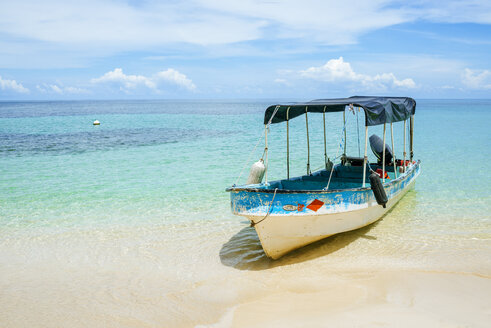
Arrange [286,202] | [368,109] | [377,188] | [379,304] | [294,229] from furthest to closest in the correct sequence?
1. [377,188]
2. [368,109]
3. [294,229]
4. [286,202]
5. [379,304]

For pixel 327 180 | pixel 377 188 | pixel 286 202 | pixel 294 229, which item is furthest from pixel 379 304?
pixel 327 180

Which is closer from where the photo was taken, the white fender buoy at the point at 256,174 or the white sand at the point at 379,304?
the white sand at the point at 379,304

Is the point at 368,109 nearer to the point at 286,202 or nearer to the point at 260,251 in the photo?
the point at 286,202

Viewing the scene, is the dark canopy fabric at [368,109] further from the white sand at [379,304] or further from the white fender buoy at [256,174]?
the white sand at [379,304]

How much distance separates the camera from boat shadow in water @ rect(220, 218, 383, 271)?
22.7 feet

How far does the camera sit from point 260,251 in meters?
7.47

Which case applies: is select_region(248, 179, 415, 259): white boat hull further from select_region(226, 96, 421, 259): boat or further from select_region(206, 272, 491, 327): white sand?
select_region(206, 272, 491, 327): white sand

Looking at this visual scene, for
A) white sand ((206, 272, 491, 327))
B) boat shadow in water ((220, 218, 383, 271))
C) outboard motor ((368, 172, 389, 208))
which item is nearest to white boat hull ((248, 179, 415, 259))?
boat shadow in water ((220, 218, 383, 271))

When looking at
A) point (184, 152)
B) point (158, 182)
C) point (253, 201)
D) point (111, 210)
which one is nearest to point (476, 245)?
point (253, 201)

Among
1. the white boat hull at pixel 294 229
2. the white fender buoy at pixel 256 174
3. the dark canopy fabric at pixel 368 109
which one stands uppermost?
the dark canopy fabric at pixel 368 109

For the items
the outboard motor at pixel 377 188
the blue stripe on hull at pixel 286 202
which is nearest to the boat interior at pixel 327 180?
the blue stripe on hull at pixel 286 202

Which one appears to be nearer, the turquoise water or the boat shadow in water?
the turquoise water

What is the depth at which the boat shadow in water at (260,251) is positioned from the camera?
692cm

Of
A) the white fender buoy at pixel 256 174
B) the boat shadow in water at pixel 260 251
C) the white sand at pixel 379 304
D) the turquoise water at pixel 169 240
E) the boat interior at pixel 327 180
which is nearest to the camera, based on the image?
the white sand at pixel 379 304
